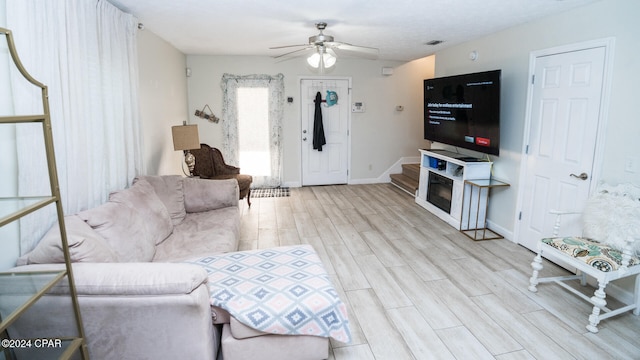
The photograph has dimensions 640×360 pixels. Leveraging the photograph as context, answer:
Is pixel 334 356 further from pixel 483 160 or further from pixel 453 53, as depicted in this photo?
pixel 453 53

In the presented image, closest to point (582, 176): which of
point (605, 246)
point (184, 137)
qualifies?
point (605, 246)

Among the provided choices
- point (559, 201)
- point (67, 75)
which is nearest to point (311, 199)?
point (559, 201)

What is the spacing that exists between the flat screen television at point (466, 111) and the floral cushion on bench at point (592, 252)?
4.86 ft

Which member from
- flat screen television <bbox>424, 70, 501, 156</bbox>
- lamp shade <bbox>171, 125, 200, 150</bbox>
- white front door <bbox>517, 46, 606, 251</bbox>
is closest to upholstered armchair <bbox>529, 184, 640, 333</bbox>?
white front door <bbox>517, 46, 606, 251</bbox>

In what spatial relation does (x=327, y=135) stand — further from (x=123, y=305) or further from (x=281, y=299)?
(x=123, y=305)

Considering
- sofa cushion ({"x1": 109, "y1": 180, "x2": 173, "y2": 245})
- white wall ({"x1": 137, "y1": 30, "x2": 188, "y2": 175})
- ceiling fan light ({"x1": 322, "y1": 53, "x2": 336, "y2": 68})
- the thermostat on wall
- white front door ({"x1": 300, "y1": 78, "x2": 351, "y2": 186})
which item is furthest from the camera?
A: the thermostat on wall

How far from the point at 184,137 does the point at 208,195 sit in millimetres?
1126

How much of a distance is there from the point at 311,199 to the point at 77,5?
161 inches

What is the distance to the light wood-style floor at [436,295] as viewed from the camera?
229 centimetres

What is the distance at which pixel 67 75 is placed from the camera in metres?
A: 2.34

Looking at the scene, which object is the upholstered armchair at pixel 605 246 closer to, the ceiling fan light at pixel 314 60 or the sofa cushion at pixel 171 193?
the ceiling fan light at pixel 314 60

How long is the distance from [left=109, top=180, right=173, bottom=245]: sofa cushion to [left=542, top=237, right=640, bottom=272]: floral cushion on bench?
3.13 metres

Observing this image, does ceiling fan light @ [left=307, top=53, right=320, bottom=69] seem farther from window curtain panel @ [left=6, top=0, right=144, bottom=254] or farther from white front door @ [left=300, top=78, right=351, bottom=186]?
white front door @ [left=300, top=78, right=351, bottom=186]

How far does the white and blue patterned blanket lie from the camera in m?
1.88
